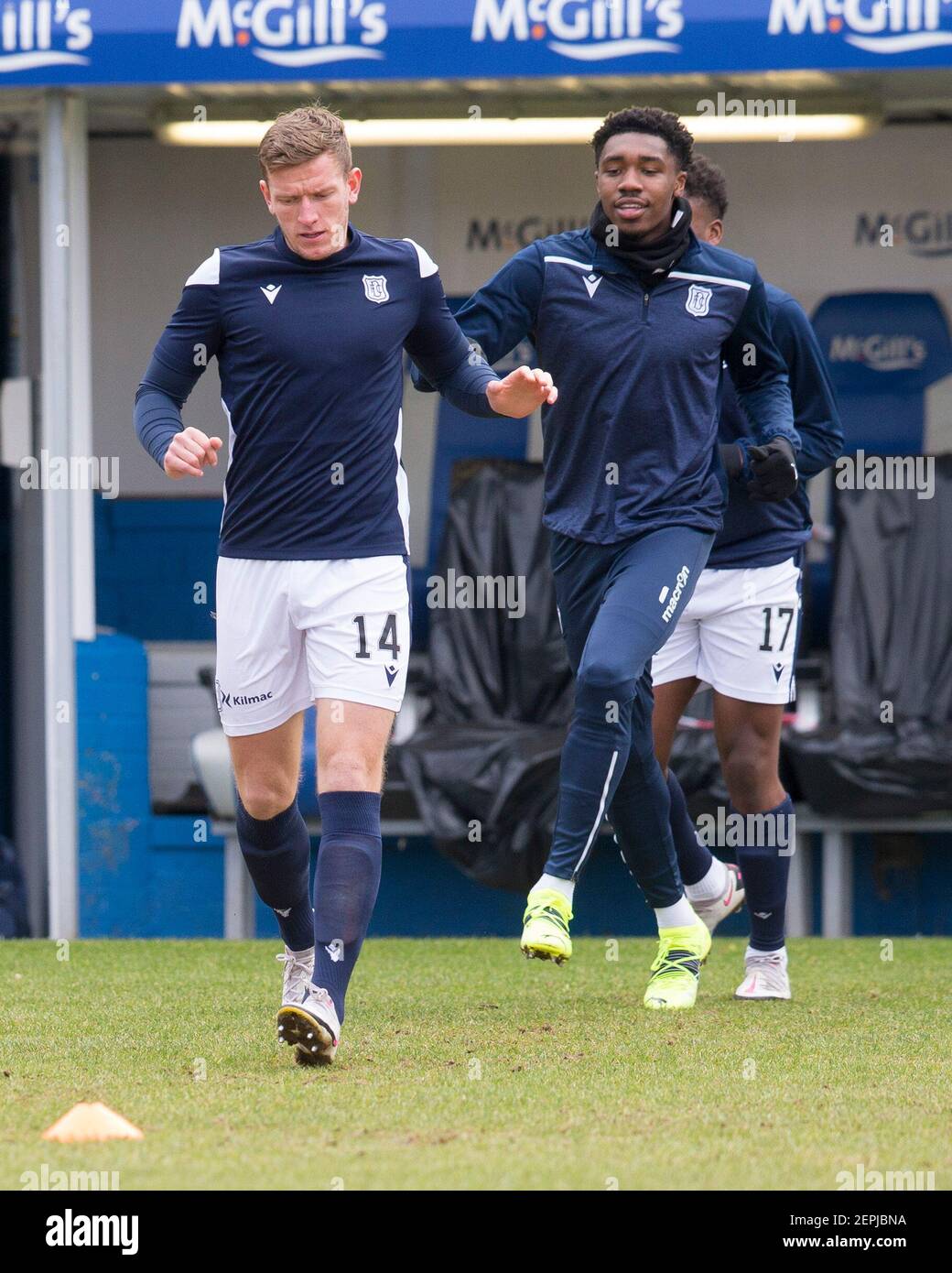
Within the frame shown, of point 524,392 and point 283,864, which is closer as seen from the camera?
point 524,392

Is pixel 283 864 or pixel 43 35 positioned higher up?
pixel 43 35

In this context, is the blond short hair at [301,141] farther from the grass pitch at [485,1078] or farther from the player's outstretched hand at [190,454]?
the grass pitch at [485,1078]

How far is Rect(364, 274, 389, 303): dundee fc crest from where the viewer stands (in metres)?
4.02

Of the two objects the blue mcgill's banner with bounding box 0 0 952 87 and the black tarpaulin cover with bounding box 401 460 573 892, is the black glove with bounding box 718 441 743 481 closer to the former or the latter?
the blue mcgill's banner with bounding box 0 0 952 87

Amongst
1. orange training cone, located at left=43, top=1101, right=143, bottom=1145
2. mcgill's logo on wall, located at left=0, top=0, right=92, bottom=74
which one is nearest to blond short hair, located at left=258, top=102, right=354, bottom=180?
orange training cone, located at left=43, top=1101, right=143, bottom=1145

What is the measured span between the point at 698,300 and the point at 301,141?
1.10 m

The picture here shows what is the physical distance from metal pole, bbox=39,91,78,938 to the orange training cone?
3646 mm

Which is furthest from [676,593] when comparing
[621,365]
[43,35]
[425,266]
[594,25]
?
[43,35]

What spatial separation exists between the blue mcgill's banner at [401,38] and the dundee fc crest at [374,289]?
272 centimetres

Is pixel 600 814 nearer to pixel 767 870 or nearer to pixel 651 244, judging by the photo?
pixel 767 870

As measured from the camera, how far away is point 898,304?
873 cm

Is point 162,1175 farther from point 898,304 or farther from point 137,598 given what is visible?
point 898,304

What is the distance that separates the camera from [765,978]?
4.96 metres

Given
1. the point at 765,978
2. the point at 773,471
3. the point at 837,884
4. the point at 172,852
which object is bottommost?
the point at 837,884
